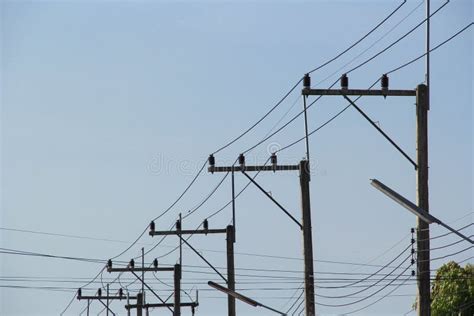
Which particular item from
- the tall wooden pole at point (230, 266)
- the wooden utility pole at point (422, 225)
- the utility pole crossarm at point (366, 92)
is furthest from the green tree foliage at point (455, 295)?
the wooden utility pole at point (422, 225)

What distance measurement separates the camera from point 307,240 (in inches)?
1457

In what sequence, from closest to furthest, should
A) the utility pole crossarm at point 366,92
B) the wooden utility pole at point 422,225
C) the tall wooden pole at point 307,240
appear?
the wooden utility pole at point 422,225 → the utility pole crossarm at point 366,92 → the tall wooden pole at point 307,240

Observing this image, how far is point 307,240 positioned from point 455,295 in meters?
28.8

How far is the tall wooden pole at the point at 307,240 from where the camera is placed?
121ft

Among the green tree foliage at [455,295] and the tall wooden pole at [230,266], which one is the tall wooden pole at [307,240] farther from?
the green tree foliage at [455,295]

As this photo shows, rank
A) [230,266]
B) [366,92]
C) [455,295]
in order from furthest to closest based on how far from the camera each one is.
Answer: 1. [455,295]
2. [230,266]
3. [366,92]

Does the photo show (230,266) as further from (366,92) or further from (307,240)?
(366,92)

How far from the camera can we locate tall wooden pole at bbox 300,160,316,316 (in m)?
36.8

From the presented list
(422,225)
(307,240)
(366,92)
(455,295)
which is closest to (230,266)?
(307,240)

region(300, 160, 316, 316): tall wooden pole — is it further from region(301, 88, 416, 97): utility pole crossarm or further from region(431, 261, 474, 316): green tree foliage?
region(431, 261, 474, 316): green tree foliage

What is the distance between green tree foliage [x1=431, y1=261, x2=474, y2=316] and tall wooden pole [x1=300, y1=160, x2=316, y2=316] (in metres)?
26.7

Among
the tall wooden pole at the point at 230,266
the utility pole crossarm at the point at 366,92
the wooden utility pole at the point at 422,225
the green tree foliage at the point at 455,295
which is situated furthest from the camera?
the green tree foliage at the point at 455,295

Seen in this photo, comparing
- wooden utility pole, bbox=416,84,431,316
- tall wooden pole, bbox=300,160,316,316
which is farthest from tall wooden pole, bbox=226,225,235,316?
wooden utility pole, bbox=416,84,431,316

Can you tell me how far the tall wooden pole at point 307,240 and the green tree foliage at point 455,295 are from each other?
87.7 feet
